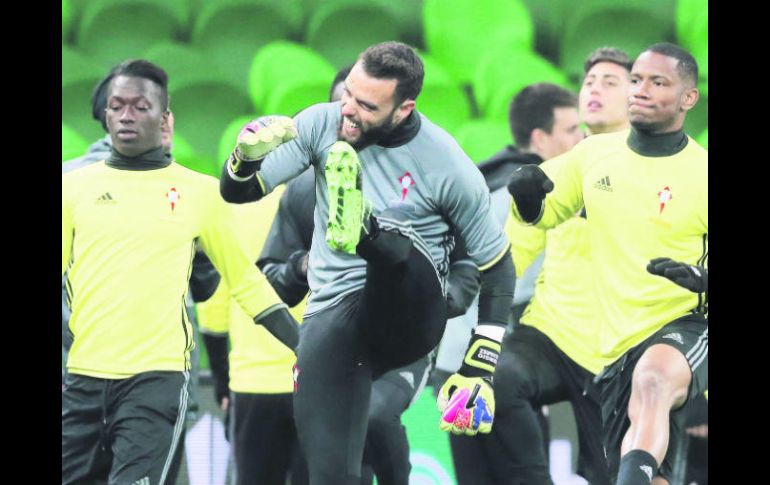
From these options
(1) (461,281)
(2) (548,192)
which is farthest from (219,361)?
(2) (548,192)

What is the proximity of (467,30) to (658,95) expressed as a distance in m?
4.42

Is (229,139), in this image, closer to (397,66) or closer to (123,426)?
(123,426)

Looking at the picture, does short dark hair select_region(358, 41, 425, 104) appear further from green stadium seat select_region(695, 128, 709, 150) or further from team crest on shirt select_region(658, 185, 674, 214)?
green stadium seat select_region(695, 128, 709, 150)

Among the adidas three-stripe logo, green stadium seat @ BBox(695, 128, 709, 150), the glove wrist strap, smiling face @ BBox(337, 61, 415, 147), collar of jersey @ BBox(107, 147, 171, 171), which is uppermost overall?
green stadium seat @ BBox(695, 128, 709, 150)

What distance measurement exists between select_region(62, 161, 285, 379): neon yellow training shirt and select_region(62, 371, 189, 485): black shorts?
0.17ft

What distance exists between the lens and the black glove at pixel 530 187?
498cm

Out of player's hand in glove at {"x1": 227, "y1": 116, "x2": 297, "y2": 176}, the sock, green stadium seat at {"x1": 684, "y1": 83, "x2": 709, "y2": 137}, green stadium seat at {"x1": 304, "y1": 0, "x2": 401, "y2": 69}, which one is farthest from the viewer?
green stadium seat at {"x1": 304, "y1": 0, "x2": 401, "y2": 69}

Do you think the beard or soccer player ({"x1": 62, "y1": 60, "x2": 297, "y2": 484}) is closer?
the beard

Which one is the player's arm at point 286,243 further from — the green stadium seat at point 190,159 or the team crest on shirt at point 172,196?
the green stadium seat at point 190,159

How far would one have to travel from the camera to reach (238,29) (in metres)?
9.50

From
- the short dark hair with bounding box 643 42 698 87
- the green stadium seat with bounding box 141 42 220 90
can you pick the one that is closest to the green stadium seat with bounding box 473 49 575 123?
the green stadium seat with bounding box 141 42 220 90

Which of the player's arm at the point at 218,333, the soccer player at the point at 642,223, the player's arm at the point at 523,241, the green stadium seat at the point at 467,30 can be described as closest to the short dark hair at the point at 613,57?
the player's arm at the point at 523,241

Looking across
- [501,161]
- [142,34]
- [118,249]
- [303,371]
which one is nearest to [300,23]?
[142,34]

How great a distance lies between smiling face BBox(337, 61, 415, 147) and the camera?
4195 mm
